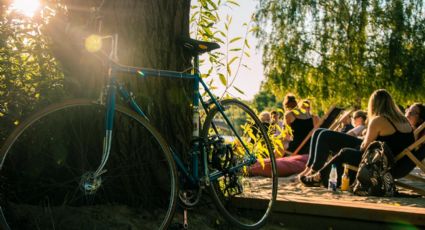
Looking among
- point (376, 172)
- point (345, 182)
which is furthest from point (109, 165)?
point (345, 182)

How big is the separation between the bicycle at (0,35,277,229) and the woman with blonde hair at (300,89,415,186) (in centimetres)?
327

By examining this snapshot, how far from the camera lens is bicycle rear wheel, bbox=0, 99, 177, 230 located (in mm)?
3250

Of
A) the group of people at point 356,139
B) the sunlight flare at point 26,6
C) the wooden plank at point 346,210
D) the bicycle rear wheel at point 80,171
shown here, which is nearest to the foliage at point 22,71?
the sunlight flare at point 26,6

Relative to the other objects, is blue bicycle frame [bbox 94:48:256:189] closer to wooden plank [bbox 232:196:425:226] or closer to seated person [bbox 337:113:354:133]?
wooden plank [bbox 232:196:425:226]

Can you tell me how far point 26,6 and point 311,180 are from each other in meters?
5.16

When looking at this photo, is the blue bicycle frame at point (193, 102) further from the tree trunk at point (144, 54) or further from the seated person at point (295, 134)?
the seated person at point (295, 134)

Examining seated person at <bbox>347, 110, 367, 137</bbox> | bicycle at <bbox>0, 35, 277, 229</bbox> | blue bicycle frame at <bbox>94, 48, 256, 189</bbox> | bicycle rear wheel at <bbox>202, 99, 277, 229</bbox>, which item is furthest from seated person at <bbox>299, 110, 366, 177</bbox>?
bicycle at <bbox>0, 35, 277, 229</bbox>

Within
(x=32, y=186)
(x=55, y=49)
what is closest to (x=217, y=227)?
(x=32, y=186)

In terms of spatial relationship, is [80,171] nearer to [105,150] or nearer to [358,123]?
[105,150]

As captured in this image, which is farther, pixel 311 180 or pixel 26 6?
pixel 311 180

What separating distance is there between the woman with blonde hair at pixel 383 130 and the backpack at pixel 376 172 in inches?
7.4

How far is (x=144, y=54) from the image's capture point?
12.6 ft

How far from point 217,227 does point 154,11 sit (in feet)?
5.00

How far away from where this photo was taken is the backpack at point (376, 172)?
269 inches
